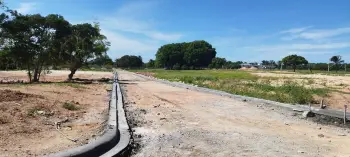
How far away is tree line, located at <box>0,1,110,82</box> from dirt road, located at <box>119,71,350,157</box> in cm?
1806

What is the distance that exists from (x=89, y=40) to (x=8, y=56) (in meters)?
8.77

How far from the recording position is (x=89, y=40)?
3522 cm

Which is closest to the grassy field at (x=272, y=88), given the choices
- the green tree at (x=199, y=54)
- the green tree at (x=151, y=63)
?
the green tree at (x=199, y=54)

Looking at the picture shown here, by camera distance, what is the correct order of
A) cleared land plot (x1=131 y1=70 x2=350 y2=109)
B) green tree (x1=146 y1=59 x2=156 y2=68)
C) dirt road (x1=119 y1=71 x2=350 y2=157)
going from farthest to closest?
green tree (x1=146 y1=59 x2=156 y2=68) < cleared land plot (x1=131 y1=70 x2=350 y2=109) < dirt road (x1=119 y1=71 x2=350 y2=157)

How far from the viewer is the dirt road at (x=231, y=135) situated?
6.82 metres

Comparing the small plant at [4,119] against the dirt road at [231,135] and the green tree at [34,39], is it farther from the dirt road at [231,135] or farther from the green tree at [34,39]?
the green tree at [34,39]

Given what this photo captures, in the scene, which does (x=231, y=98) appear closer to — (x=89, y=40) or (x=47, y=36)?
(x=47, y=36)

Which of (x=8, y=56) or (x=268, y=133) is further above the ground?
(x=8, y=56)

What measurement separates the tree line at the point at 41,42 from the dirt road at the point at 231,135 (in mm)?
18061

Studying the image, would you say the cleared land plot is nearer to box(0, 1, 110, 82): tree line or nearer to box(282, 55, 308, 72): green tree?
box(0, 1, 110, 82): tree line

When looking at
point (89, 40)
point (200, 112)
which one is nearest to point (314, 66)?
point (89, 40)

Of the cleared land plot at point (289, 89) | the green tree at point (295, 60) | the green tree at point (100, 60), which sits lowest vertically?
the cleared land plot at point (289, 89)

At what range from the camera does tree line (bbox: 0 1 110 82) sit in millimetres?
27266

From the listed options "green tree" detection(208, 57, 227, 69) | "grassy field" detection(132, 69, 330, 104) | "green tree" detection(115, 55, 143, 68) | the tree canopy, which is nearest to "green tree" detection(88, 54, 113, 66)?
"grassy field" detection(132, 69, 330, 104)
